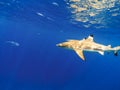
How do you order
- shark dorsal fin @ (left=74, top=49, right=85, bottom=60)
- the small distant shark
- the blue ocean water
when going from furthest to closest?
1. the blue ocean water
2. the small distant shark
3. shark dorsal fin @ (left=74, top=49, right=85, bottom=60)

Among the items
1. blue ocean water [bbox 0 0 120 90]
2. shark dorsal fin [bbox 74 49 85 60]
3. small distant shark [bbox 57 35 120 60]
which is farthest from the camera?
blue ocean water [bbox 0 0 120 90]

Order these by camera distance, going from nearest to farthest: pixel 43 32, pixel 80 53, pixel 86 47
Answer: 1. pixel 80 53
2. pixel 86 47
3. pixel 43 32

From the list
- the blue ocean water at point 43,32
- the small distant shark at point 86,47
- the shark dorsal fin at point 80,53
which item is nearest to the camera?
the shark dorsal fin at point 80,53

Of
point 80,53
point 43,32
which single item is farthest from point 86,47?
point 43,32

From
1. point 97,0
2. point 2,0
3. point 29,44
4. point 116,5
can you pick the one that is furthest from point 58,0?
point 29,44

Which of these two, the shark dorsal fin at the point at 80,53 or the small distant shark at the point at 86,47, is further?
the small distant shark at the point at 86,47

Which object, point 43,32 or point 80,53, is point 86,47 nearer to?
point 80,53

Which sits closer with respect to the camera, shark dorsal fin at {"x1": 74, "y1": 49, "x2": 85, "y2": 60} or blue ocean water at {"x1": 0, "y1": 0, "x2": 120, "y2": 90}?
shark dorsal fin at {"x1": 74, "y1": 49, "x2": 85, "y2": 60}

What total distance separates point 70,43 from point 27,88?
106ft

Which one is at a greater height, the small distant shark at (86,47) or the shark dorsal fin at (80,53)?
the small distant shark at (86,47)

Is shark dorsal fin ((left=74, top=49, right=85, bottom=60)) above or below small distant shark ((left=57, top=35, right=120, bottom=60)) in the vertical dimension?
below

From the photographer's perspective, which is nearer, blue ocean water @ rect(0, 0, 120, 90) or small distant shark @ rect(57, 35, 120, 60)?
small distant shark @ rect(57, 35, 120, 60)

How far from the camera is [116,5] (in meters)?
19.9

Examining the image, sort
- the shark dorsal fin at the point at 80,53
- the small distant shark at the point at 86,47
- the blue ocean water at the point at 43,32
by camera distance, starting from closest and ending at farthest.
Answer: the shark dorsal fin at the point at 80,53
the small distant shark at the point at 86,47
the blue ocean water at the point at 43,32
